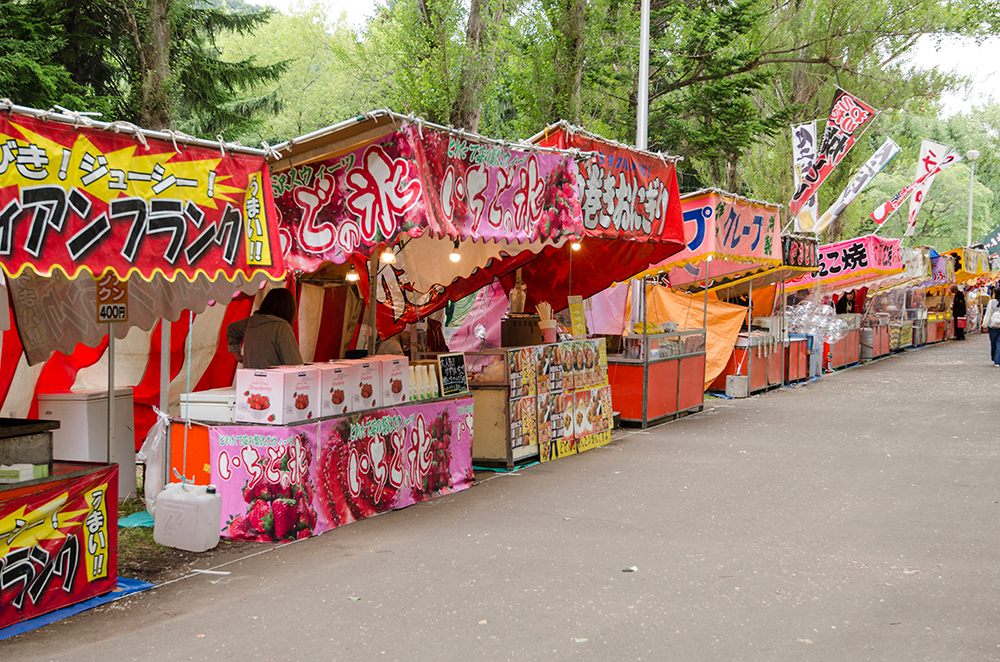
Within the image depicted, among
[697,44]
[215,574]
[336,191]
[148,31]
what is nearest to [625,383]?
[336,191]

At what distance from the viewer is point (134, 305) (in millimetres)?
7043

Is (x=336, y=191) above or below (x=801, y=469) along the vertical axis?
above

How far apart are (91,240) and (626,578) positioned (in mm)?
3836

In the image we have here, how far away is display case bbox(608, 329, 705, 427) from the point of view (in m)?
12.2

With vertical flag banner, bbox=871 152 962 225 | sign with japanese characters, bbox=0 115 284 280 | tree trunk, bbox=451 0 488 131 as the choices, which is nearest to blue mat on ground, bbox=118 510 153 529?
sign with japanese characters, bbox=0 115 284 280

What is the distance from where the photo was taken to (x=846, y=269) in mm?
21391

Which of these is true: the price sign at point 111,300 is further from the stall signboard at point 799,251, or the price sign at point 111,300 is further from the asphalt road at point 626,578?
the stall signboard at point 799,251

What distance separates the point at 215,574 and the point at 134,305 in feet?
8.53

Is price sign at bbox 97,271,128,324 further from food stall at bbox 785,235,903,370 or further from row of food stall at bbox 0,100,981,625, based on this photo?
food stall at bbox 785,235,903,370

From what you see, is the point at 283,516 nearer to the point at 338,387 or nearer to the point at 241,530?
the point at 241,530

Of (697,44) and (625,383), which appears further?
(697,44)

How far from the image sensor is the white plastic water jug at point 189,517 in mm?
6066

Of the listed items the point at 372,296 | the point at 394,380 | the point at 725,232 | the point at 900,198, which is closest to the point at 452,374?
the point at 394,380

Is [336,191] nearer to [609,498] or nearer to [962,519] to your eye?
[609,498]
